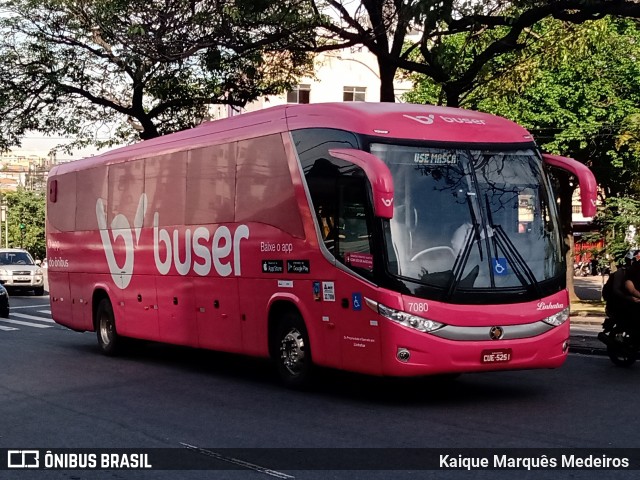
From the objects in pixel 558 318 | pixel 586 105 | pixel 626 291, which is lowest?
pixel 558 318

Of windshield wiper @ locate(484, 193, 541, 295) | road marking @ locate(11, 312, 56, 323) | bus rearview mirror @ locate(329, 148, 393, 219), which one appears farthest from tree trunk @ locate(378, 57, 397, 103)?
road marking @ locate(11, 312, 56, 323)

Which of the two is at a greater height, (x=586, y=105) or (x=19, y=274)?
(x=586, y=105)

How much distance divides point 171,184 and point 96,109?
52.7ft

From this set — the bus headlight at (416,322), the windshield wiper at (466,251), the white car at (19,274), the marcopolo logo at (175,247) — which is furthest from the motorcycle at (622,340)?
the white car at (19,274)

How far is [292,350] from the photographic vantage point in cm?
1385

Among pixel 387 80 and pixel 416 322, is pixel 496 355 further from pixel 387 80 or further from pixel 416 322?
pixel 387 80

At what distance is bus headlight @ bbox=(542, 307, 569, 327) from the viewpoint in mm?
12641

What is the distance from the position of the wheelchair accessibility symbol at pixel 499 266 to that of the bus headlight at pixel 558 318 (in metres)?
0.75

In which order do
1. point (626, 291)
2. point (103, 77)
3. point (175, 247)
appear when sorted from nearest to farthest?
point (626, 291) → point (175, 247) → point (103, 77)

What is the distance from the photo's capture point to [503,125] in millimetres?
13359

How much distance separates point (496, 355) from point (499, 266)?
37.2 inches

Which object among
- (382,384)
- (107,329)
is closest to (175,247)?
(107,329)

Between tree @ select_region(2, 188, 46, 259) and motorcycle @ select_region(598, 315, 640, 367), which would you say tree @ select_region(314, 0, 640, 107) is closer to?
motorcycle @ select_region(598, 315, 640, 367)

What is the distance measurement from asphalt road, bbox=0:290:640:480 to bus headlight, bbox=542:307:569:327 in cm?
85
